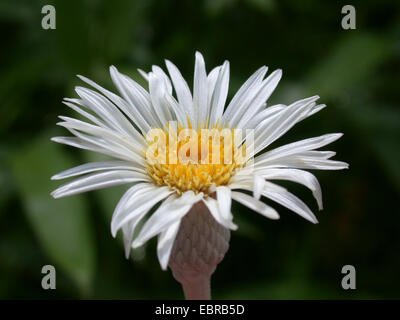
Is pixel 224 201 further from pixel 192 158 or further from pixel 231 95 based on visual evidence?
pixel 231 95

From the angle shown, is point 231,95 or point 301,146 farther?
point 231,95

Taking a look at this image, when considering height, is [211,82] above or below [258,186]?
above

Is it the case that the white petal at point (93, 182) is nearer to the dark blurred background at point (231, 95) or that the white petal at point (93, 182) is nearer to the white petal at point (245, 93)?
the white petal at point (245, 93)

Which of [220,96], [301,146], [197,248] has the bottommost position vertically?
[197,248]

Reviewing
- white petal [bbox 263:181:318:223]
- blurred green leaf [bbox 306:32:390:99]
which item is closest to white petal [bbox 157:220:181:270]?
white petal [bbox 263:181:318:223]

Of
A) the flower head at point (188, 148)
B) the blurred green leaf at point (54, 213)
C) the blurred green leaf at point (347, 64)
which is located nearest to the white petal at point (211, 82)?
the flower head at point (188, 148)

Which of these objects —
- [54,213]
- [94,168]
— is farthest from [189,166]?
[54,213]
